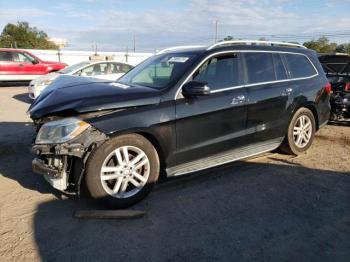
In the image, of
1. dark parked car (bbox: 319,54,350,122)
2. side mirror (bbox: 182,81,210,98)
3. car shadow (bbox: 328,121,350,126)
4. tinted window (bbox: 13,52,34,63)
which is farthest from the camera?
tinted window (bbox: 13,52,34,63)

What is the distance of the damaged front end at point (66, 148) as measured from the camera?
3854 mm

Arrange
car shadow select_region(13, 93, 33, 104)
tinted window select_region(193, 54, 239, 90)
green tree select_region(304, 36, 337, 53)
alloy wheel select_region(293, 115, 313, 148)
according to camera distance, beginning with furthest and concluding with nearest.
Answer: green tree select_region(304, 36, 337, 53)
car shadow select_region(13, 93, 33, 104)
alloy wheel select_region(293, 115, 313, 148)
tinted window select_region(193, 54, 239, 90)

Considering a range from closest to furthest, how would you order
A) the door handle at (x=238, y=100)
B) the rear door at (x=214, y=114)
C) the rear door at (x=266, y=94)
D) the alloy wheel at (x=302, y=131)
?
1. the rear door at (x=214, y=114)
2. the door handle at (x=238, y=100)
3. the rear door at (x=266, y=94)
4. the alloy wheel at (x=302, y=131)

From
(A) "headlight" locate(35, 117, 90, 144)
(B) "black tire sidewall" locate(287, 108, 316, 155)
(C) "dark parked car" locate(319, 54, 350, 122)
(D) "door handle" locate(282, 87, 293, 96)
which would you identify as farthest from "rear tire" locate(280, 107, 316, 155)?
(A) "headlight" locate(35, 117, 90, 144)

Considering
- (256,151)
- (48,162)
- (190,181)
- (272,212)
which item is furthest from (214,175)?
(48,162)

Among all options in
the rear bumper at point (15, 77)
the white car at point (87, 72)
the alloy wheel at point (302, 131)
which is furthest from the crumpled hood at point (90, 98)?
the rear bumper at point (15, 77)

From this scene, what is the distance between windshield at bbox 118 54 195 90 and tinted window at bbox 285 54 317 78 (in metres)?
2.03

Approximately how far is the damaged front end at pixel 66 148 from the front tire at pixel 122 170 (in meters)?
0.11

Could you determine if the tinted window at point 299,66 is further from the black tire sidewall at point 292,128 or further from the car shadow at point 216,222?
the car shadow at point 216,222

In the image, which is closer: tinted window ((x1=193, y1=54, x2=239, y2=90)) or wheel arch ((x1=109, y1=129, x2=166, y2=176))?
wheel arch ((x1=109, y1=129, x2=166, y2=176))

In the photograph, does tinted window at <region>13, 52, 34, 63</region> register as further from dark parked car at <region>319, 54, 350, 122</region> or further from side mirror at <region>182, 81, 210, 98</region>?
side mirror at <region>182, 81, 210, 98</region>

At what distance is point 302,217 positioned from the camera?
399 centimetres

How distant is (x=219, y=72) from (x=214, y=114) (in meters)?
0.62

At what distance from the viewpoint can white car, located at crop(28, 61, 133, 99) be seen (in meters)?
11.7
